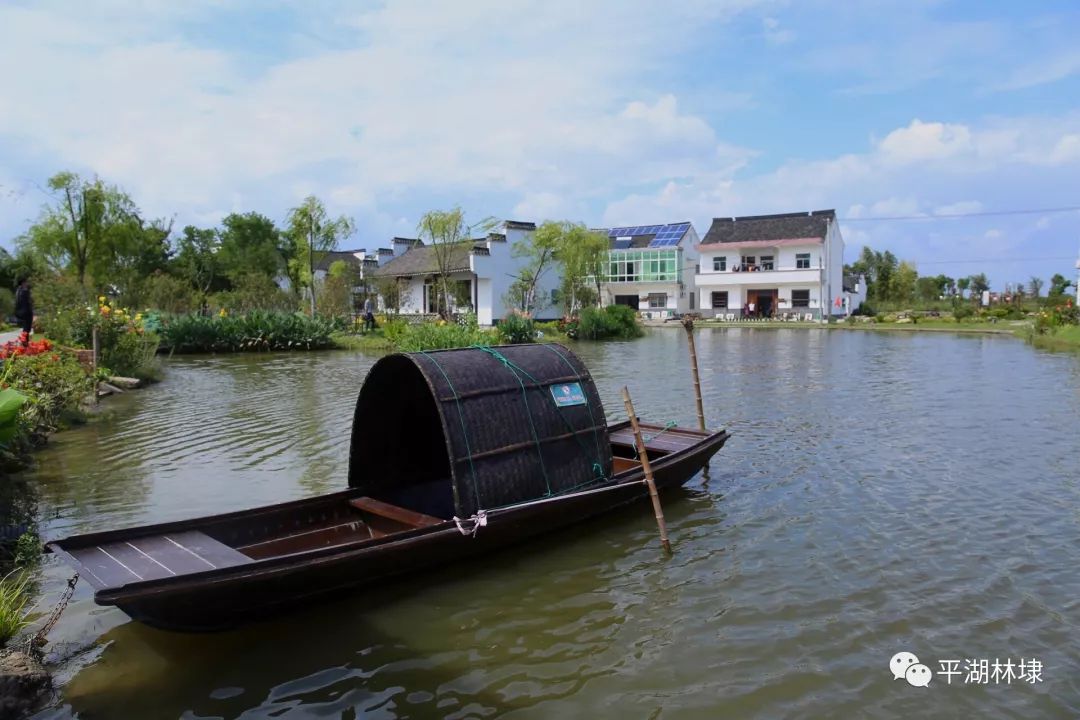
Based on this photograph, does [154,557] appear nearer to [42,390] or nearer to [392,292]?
[42,390]

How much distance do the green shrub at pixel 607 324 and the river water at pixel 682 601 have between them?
23790mm

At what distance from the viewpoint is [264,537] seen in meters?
6.62

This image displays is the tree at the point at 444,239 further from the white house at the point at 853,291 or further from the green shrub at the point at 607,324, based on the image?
the white house at the point at 853,291

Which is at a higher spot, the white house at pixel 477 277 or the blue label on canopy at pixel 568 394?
the white house at pixel 477 277

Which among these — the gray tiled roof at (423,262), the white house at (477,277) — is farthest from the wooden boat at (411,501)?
the gray tiled roof at (423,262)

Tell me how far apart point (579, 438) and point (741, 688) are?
3.11 m

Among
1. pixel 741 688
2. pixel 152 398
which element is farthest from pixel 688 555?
pixel 152 398

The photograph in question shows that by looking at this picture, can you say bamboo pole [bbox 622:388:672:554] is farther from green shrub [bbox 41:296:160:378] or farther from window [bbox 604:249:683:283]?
window [bbox 604:249:683:283]

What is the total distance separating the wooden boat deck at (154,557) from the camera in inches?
199

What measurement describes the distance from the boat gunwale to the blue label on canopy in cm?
89

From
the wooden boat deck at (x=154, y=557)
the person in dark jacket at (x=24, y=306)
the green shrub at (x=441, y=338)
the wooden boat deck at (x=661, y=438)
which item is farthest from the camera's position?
the green shrub at (x=441, y=338)

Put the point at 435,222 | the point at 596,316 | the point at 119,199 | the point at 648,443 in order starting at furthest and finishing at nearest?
the point at 435,222 → the point at 596,316 → the point at 119,199 → the point at 648,443

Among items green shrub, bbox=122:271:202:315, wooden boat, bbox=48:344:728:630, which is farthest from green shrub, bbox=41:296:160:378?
green shrub, bbox=122:271:202:315

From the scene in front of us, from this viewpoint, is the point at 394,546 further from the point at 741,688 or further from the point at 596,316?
the point at 596,316
